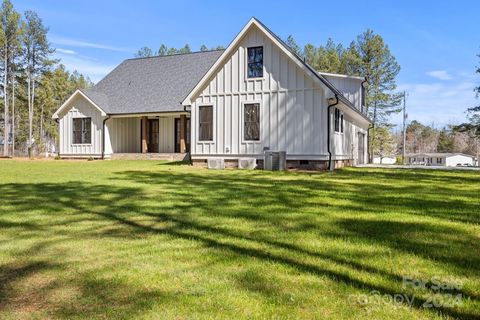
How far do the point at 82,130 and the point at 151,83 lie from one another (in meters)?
5.48

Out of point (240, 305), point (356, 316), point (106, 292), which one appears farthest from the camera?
point (106, 292)

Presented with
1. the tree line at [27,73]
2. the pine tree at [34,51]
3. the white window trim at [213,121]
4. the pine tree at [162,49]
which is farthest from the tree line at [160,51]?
the white window trim at [213,121]

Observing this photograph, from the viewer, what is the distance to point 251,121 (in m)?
17.9

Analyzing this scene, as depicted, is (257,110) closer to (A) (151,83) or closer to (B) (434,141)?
(A) (151,83)

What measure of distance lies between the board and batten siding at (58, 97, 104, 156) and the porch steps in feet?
4.76

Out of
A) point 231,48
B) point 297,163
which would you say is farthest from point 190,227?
point 231,48

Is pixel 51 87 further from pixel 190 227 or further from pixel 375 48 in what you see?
pixel 190 227

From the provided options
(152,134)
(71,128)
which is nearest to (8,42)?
(71,128)

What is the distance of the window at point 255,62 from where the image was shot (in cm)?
1762

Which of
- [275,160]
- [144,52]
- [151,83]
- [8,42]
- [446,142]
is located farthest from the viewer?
[446,142]

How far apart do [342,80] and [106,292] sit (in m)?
23.7

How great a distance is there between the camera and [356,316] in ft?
8.56

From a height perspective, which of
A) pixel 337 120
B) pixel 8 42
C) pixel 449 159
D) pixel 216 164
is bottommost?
pixel 449 159

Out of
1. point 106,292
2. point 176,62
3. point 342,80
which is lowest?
point 106,292
